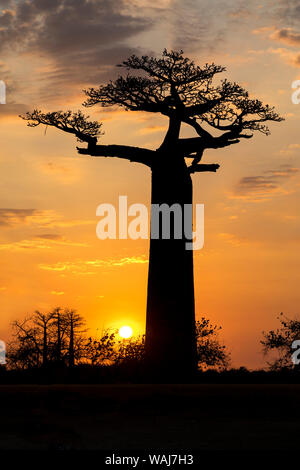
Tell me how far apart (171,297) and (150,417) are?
7.07m

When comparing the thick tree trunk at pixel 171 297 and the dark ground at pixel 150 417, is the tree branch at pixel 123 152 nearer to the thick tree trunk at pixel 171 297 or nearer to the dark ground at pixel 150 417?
the thick tree trunk at pixel 171 297

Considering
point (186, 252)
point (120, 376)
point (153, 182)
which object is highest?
point (153, 182)

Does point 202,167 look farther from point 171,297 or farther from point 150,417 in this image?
point 150,417

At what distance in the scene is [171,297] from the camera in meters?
16.6

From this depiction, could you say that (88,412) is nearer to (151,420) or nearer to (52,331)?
(151,420)

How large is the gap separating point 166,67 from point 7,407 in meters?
8.91

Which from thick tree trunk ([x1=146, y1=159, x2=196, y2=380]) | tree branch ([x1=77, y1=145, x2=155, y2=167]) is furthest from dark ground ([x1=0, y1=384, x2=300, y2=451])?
tree branch ([x1=77, y1=145, x2=155, y2=167])

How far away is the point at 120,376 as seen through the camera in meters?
15.6

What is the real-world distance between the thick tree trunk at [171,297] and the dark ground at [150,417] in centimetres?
391

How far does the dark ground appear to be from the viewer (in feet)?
25.5

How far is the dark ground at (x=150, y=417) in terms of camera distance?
7.77m

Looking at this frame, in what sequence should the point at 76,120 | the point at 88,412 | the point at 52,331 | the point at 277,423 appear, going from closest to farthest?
1. the point at 277,423
2. the point at 88,412
3. the point at 76,120
4. the point at 52,331

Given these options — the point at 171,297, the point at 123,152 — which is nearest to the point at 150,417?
the point at 171,297

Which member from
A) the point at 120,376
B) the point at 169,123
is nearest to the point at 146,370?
the point at 120,376
